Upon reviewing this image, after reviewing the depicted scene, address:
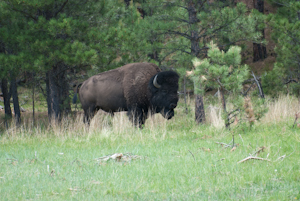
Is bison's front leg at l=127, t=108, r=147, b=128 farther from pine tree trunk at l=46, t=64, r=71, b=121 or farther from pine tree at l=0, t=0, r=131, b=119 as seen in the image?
pine tree trunk at l=46, t=64, r=71, b=121

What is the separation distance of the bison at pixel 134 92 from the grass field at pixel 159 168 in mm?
2013

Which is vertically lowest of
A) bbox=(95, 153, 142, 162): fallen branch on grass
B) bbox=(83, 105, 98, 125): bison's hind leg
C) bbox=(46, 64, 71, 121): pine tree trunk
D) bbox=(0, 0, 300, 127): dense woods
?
bbox=(95, 153, 142, 162): fallen branch on grass

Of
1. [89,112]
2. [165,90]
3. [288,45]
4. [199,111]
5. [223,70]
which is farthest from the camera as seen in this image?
[288,45]

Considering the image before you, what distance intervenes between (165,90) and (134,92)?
1135 mm

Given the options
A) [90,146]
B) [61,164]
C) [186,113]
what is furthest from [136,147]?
[186,113]

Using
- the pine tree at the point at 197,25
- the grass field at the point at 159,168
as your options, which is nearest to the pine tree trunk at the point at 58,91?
the pine tree at the point at 197,25

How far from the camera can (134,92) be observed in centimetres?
1126

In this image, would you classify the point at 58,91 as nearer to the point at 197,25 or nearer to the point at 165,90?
the point at 165,90

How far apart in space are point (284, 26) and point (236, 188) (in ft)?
32.0

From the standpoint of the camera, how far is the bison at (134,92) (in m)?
10.7

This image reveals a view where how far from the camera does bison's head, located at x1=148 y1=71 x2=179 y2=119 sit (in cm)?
1066

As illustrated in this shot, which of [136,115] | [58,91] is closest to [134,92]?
[136,115]

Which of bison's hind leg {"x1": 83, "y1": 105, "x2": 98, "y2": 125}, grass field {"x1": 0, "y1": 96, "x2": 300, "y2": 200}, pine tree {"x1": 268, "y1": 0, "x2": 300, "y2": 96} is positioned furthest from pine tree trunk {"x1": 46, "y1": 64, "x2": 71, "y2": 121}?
pine tree {"x1": 268, "y1": 0, "x2": 300, "y2": 96}

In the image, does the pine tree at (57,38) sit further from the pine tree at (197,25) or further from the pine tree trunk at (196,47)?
the pine tree trunk at (196,47)
